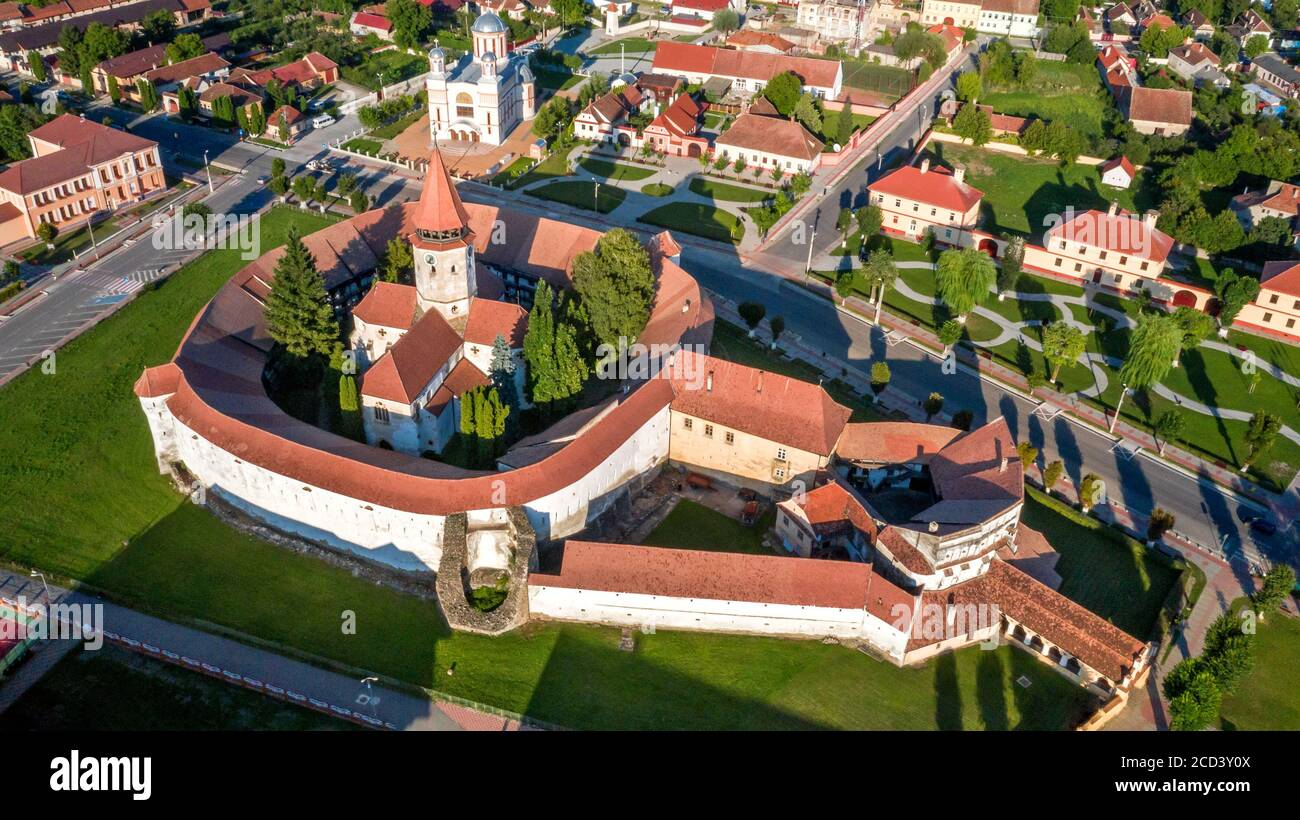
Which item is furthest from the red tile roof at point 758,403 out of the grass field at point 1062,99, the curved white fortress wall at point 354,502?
the grass field at point 1062,99

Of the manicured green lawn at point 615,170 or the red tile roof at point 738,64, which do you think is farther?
the red tile roof at point 738,64

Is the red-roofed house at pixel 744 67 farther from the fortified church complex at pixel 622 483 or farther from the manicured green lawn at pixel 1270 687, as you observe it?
the manicured green lawn at pixel 1270 687

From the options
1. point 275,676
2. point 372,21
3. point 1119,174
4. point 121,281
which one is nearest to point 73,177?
point 121,281

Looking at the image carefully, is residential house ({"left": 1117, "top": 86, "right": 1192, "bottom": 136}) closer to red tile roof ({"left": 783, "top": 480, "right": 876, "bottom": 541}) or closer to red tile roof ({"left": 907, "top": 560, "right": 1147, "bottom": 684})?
red tile roof ({"left": 907, "top": 560, "right": 1147, "bottom": 684})

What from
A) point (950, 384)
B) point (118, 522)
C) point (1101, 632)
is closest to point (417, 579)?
point (118, 522)

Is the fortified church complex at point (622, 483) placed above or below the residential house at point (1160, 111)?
below
